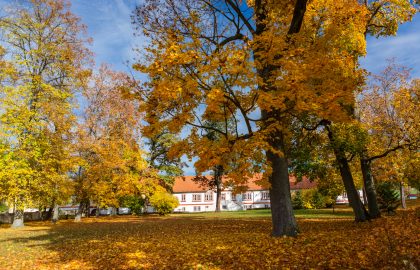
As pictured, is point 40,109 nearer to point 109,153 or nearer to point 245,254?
point 109,153

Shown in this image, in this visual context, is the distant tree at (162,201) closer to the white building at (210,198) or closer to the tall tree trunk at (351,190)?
the tall tree trunk at (351,190)

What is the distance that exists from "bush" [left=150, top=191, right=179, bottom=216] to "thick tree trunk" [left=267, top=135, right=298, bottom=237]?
27.7 metres

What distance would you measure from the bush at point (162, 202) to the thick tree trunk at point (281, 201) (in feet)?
90.7

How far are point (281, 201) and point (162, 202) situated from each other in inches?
1183

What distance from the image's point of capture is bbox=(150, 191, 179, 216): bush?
39.3 meters

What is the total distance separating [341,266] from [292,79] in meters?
5.05

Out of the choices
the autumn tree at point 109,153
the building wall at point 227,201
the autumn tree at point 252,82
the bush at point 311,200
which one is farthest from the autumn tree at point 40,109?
the building wall at point 227,201

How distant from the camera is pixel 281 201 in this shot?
474 inches

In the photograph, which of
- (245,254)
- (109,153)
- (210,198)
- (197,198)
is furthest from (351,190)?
(197,198)

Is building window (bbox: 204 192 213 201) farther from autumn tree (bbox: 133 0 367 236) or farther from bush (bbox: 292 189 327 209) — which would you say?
autumn tree (bbox: 133 0 367 236)

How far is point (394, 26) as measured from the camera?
1670 cm

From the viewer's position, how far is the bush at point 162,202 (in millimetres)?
39312

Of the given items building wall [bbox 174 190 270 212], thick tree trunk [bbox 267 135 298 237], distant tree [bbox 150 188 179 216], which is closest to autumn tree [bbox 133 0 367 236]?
thick tree trunk [bbox 267 135 298 237]

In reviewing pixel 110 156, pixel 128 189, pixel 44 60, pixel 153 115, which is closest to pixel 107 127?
pixel 110 156
